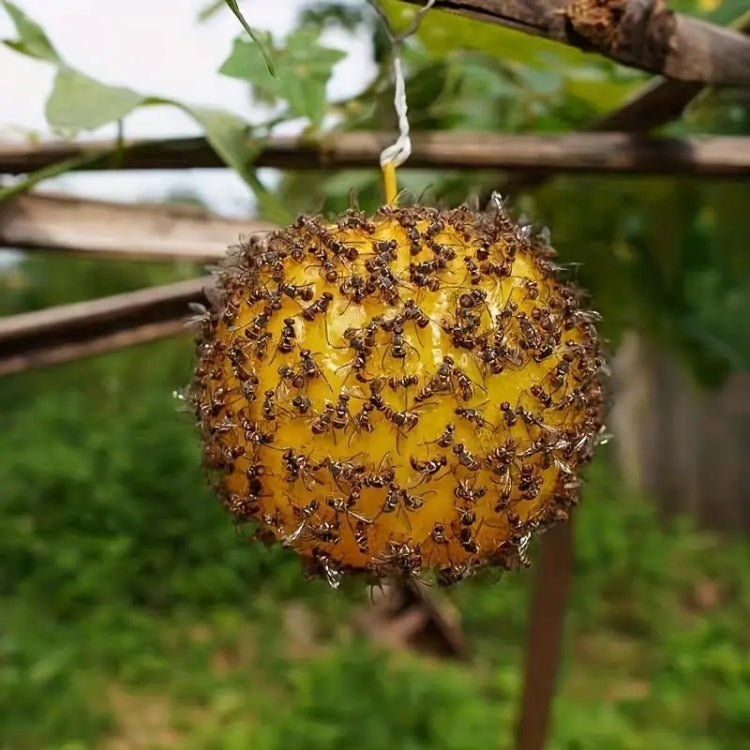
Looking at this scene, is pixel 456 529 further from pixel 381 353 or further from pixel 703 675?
pixel 703 675

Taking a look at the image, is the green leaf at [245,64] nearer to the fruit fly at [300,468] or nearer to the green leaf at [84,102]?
the green leaf at [84,102]

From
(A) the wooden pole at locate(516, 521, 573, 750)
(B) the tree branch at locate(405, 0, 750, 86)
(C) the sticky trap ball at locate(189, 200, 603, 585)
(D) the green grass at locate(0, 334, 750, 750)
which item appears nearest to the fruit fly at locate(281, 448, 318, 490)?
(C) the sticky trap ball at locate(189, 200, 603, 585)

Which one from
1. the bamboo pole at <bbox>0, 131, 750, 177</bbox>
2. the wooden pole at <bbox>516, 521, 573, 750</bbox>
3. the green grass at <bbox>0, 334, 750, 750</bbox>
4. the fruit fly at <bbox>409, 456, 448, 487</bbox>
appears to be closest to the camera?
the fruit fly at <bbox>409, 456, 448, 487</bbox>

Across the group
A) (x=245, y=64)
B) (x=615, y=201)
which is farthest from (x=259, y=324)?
(x=615, y=201)

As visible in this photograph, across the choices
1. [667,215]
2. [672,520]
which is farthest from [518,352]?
[672,520]

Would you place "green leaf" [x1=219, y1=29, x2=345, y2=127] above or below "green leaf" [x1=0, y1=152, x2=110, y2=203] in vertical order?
above

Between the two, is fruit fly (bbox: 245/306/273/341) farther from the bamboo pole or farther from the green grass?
the green grass
